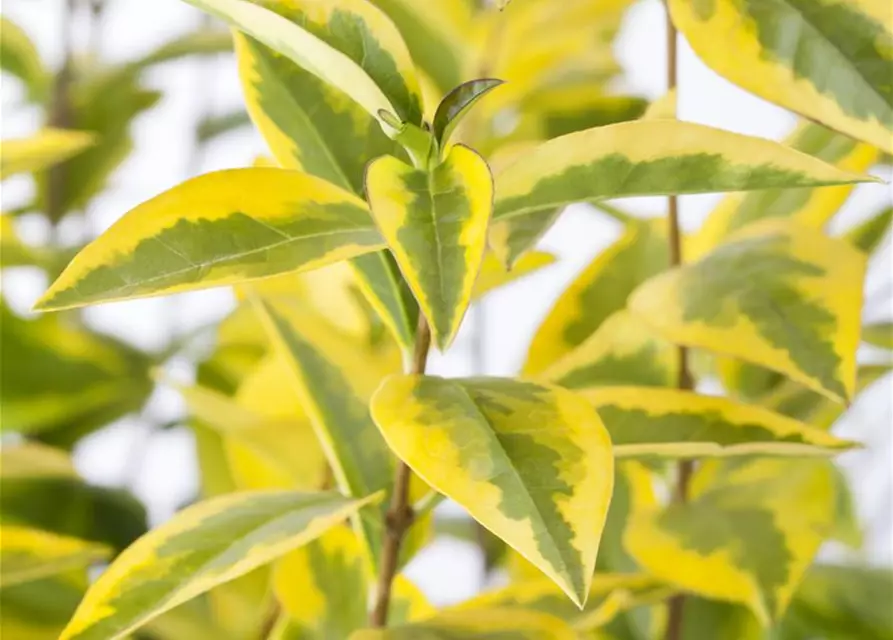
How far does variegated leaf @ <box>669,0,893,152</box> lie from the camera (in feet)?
0.82

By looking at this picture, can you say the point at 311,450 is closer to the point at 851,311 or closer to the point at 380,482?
the point at 380,482

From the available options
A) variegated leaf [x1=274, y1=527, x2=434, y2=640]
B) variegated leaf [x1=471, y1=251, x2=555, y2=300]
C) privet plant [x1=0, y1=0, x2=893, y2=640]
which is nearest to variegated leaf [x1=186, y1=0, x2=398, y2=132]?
privet plant [x1=0, y1=0, x2=893, y2=640]

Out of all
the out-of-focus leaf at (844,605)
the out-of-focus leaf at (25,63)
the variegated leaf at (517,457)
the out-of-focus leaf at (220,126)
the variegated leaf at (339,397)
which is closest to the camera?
the variegated leaf at (517,457)

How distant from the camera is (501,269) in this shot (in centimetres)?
32

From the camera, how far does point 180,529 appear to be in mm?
280

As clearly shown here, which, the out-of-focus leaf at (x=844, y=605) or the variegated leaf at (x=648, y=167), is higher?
the variegated leaf at (x=648, y=167)

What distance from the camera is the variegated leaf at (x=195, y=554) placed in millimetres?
252

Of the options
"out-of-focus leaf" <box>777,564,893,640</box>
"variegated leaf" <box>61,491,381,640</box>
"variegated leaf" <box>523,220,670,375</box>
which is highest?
"variegated leaf" <box>523,220,670,375</box>

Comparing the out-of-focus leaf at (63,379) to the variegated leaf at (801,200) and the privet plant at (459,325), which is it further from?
the variegated leaf at (801,200)

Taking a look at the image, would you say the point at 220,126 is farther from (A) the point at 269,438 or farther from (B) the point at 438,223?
(B) the point at 438,223

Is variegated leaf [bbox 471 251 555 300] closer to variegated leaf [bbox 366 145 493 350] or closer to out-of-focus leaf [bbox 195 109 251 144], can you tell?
variegated leaf [bbox 366 145 493 350]

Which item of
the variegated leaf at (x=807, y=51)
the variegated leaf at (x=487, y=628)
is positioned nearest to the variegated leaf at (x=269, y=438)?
the variegated leaf at (x=487, y=628)

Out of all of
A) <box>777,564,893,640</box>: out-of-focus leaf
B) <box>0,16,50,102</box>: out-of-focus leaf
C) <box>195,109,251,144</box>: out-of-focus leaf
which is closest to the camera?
<box>777,564,893,640</box>: out-of-focus leaf

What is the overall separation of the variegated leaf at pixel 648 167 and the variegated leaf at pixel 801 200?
0.10 meters
